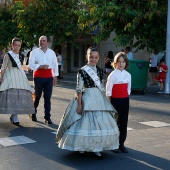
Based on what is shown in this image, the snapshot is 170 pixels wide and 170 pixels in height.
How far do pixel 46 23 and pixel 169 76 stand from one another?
9.93 meters

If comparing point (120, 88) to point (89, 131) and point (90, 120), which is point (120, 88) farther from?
point (89, 131)

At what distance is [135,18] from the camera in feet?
53.8

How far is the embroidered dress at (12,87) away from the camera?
8.84m

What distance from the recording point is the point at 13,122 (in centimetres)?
920

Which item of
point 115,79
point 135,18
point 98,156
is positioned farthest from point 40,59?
point 135,18

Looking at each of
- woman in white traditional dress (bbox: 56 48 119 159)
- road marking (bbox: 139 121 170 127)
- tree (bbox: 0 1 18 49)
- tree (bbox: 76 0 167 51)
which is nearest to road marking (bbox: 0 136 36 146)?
woman in white traditional dress (bbox: 56 48 119 159)

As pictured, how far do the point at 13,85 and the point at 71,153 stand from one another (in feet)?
8.88

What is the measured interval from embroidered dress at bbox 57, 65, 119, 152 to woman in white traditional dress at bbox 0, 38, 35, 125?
269 cm

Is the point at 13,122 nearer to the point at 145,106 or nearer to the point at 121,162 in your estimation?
the point at 121,162

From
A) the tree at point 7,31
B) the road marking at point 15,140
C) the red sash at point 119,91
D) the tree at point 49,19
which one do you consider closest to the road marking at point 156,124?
the red sash at point 119,91

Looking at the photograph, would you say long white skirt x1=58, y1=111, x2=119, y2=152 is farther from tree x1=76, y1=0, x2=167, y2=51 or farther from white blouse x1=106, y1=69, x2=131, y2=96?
tree x1=76, y1=0, x2=167, y2=51

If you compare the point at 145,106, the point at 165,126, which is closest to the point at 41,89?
the point at 165,126

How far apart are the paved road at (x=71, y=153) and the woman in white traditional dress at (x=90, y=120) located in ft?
0.82

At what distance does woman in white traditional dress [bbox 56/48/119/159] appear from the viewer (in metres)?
6.13
